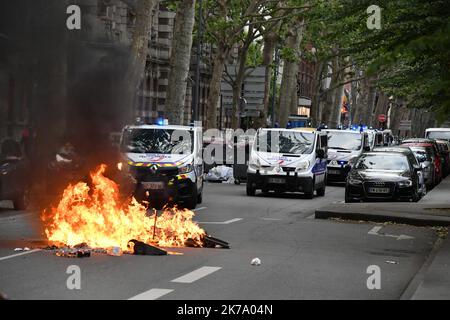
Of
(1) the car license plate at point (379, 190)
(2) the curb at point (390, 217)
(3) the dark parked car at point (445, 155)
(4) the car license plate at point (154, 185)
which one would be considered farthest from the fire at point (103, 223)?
(3) the dark parked car at point (445, 155)

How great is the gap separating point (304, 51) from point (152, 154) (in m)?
44.6

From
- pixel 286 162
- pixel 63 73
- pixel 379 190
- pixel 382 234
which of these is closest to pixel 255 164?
pixel 286 162

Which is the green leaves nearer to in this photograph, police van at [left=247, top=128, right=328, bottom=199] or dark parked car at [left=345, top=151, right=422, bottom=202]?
dark parked car at [left=345, top=151, right=422, bottom=202]

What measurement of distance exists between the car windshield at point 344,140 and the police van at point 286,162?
27.1 feet

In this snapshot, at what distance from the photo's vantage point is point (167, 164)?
22.6 metres

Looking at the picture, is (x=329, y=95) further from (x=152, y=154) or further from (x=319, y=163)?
(x=152, y=154)

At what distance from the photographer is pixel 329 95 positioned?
71000mm

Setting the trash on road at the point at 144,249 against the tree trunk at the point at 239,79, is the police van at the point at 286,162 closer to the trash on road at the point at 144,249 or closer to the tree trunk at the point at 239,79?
the trash on road at the point at 144,249

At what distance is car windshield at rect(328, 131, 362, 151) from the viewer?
37.9 meters

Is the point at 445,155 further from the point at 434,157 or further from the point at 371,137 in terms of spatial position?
the point at 434,157

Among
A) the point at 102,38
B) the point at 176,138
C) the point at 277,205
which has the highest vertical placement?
the point at 102,38

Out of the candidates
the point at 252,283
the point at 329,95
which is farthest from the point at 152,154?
the point at 329,95

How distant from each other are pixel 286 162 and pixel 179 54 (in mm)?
8705

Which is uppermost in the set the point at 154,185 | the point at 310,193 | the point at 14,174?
the point at 14,174
